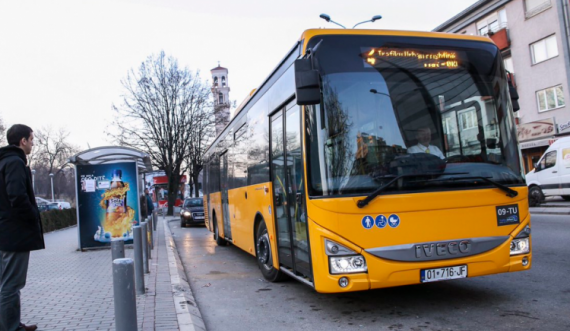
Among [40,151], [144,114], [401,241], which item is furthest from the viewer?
[40,151]

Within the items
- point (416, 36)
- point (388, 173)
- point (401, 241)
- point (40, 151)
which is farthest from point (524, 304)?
point (40, 151)

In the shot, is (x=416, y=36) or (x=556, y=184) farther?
(x=556, y=184)

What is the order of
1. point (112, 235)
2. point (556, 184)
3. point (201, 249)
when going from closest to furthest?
1. point (112, 235)
2. point (201, 249)
3. point (556, 184)

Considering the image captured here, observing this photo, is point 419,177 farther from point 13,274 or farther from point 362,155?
point 13,274

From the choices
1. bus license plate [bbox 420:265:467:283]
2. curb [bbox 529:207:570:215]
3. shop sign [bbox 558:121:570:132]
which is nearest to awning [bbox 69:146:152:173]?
bus license plate [bbox 420:265:467:283]

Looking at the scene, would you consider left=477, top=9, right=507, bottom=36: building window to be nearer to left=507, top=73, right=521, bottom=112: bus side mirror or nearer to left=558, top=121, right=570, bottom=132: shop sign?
left=558, top=121, right=570, bottom=132: shop sign

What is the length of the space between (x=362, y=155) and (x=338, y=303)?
218cm

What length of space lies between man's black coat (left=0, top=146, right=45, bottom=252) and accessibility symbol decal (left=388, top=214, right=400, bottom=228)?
11.4 feet

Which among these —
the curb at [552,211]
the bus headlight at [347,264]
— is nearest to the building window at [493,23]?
the curb at [552,211]

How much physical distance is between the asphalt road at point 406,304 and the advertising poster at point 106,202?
16.7ft

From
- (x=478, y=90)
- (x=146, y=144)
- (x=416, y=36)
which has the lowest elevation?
(x=478, y=90)

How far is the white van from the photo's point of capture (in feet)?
59.9

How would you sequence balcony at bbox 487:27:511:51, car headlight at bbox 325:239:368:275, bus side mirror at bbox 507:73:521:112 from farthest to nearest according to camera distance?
balcony at bbox 487:27:511:51 < bus side mirror at bbox 507:73:521:112 < car headlight at bbox 325:239:368:275

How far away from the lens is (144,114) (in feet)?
122
